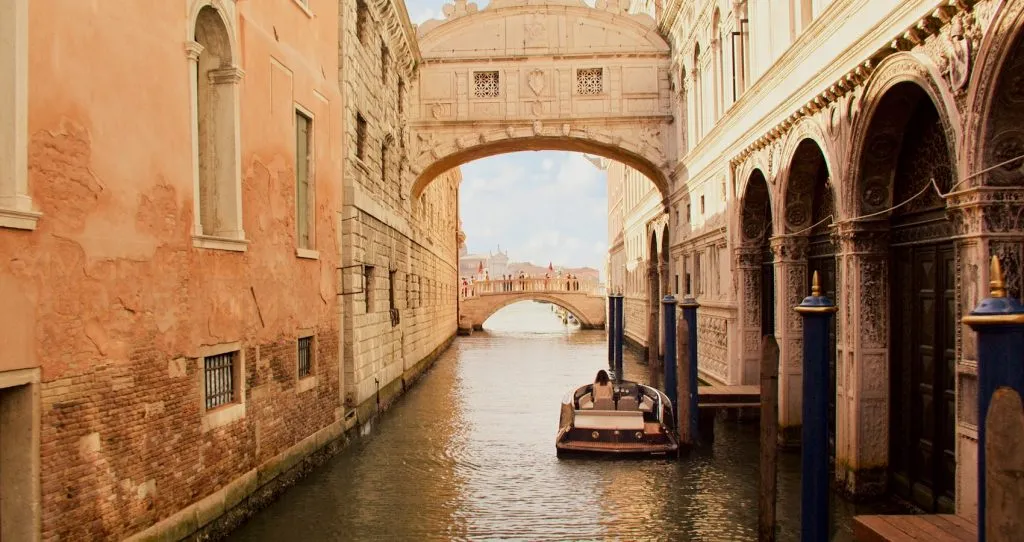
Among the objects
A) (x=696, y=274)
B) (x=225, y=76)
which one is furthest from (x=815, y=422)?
(x=696, y=274)

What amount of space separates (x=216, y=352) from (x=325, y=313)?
3480 mm

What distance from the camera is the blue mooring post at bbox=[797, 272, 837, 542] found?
6.14m

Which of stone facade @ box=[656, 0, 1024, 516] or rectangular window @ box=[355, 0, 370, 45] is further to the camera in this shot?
rectangular window @ box=[355, 0, 370, 45]

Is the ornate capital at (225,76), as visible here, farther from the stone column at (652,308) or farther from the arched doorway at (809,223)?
the stone column at (652,308)

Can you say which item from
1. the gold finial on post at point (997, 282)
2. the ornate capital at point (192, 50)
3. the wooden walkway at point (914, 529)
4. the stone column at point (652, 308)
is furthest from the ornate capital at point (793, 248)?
the stone column at point (652, 308)

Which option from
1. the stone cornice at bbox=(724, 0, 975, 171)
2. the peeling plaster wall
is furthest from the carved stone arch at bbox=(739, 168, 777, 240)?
the peeling plaster wall

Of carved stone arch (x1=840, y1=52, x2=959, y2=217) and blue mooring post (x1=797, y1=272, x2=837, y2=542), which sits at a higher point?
carved stone arch (x1=840, y1=52, x2=959, y2=217)

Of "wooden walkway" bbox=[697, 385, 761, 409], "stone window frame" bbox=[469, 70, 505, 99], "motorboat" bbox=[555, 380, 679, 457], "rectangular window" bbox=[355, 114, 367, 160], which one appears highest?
"stone window frame" bbox=[469, 70, 505, 99]

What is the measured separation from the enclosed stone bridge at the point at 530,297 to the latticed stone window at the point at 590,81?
72.6 feet

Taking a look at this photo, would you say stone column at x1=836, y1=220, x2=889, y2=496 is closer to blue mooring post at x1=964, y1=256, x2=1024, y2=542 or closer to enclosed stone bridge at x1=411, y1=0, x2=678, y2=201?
blue mooring post at x1=964, y1=256, x2=1024, y2=542

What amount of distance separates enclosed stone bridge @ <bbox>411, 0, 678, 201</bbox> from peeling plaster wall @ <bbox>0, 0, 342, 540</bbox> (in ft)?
35.7

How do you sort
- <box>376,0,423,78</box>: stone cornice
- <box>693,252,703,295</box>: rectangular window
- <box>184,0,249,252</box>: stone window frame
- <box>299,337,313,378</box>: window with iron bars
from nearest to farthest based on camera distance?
1. <box>184,0,249,252</box>: stone window frame
2. <box>299,337,313,378</box>: window with iron bars
3. <box>376,0,423,78</box>: stone cornice
4. <box>693,252,703,295</box>: rectangular window

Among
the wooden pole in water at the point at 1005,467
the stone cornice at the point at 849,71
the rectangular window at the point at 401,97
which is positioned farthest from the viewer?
the rectangular window at the point at 401,97

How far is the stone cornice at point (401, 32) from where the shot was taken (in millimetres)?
15656
